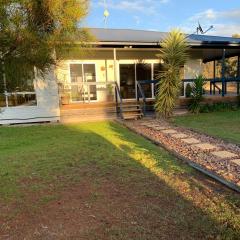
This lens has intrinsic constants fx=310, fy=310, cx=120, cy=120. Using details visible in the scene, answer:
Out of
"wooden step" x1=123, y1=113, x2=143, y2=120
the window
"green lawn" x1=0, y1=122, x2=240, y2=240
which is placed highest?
the window

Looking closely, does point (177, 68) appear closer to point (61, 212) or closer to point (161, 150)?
point (161, 150)

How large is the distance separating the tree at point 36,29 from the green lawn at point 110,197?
1.83m

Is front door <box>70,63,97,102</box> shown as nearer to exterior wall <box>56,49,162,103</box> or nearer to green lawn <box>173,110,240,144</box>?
exterior wall <box>56,49,162,103</box>

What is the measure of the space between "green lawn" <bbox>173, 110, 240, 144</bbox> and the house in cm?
197

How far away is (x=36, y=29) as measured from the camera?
3131mm

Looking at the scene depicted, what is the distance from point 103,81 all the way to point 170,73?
182 inches

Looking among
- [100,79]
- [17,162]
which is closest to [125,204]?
[17,162]

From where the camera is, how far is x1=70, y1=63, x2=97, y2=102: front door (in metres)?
14.7

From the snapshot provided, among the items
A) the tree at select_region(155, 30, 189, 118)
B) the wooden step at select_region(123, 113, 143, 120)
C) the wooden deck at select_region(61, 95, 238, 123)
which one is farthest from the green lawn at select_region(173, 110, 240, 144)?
the wooden deck at select_region(61, 95, 238, 123)

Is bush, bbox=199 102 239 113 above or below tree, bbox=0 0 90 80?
below

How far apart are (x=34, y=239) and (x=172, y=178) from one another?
8.30ft

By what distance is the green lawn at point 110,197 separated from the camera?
3.43 metres

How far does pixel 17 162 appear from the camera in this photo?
6363 millimetres

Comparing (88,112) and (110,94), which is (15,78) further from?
(110,94)
